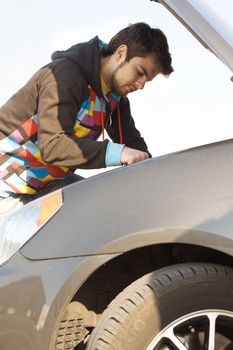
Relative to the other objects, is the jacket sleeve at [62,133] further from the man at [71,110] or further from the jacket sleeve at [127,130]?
the jacket sleeve at [127,130]

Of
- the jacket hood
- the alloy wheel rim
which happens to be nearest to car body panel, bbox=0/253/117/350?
the alloy wheel rim

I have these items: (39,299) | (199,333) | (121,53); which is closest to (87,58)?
(121,53)

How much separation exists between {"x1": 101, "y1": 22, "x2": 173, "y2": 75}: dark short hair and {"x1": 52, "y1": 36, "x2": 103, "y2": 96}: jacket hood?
122 millimetres

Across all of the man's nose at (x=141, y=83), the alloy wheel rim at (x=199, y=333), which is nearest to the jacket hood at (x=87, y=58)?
the man's nose at (x=141, y=83)

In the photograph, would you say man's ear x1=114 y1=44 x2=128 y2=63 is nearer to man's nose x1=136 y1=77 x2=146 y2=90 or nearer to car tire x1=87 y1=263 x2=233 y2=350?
man's nose x1=136 y1=77 x2=146 y2=90

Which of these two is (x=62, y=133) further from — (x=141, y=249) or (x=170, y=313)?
(x=170, y=313)

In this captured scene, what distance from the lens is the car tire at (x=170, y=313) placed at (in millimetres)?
1846

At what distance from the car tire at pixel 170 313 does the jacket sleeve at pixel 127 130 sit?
6.47ft

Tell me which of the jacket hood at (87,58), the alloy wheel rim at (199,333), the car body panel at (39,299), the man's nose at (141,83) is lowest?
the alloy wheel rim at (199,333)

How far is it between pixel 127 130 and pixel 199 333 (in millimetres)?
2119

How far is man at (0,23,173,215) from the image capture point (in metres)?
2.71

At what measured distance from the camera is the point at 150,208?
74.2 inches

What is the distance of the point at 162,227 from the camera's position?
1843 millimetres

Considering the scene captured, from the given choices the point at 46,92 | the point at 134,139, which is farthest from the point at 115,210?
the point at 134,139
